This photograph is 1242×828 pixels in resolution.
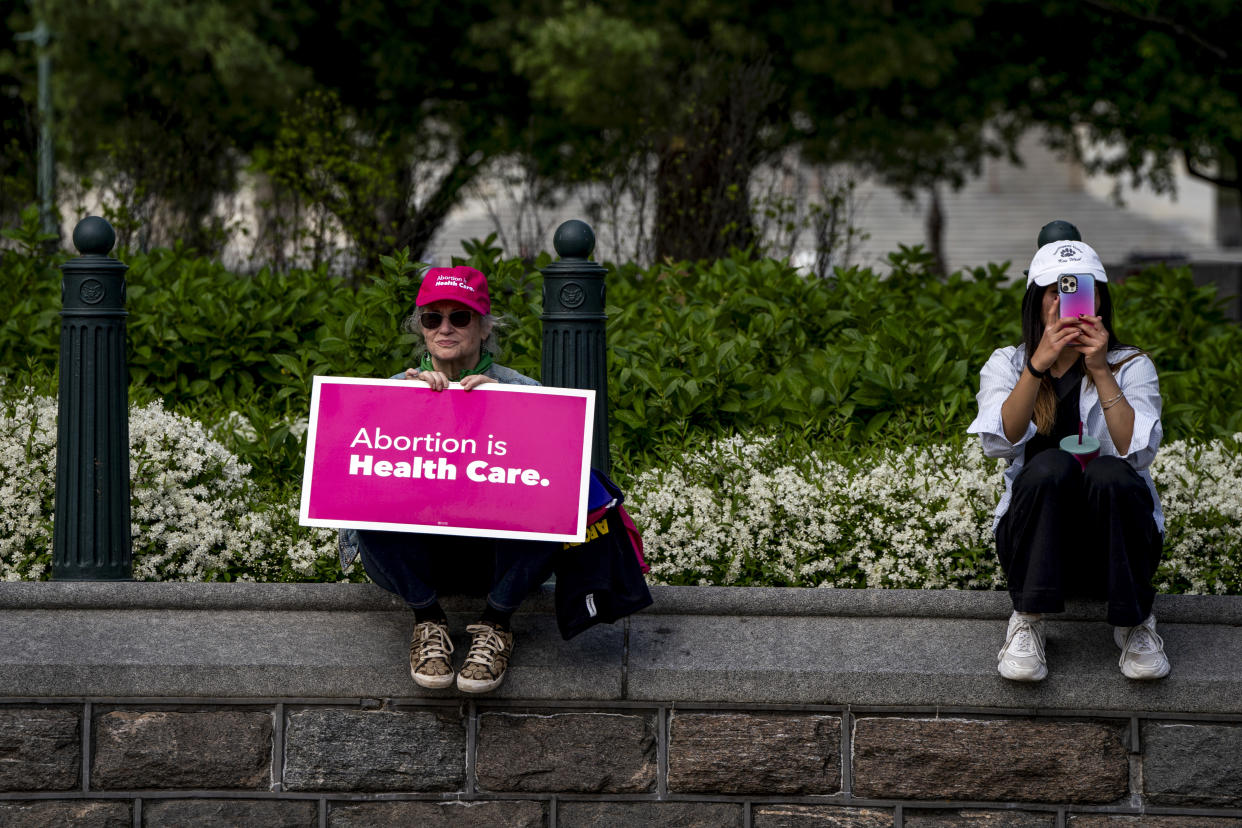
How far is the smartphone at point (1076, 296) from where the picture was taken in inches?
159

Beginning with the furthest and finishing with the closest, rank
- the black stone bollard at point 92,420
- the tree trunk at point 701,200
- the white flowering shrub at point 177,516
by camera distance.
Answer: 1. the tree trunk at point 701,200
2. the white flowering shrub at point 177,516
3. the black stone bollard at point 92,420

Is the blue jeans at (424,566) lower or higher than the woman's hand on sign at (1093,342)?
lower

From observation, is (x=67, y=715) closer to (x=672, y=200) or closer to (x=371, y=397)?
(x=371, y=397)

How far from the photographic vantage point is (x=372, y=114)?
16.5 metres

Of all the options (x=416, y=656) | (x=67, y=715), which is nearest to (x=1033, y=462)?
(x=416, y=656)

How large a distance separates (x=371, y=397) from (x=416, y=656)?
2.48ft

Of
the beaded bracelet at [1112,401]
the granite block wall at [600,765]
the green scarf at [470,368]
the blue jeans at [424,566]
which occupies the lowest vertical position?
the granite block wall at [600,765]

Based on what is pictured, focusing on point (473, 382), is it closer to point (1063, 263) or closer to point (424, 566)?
point (424, 566)

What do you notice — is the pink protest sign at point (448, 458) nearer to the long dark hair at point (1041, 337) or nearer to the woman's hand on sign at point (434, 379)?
the woman's hand on sign at point (434, 379)

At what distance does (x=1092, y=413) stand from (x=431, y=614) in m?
1.98

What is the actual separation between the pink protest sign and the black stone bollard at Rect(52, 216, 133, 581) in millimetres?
800

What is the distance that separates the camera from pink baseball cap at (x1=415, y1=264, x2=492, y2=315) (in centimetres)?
421

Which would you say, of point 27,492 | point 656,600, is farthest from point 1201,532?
point 27,492

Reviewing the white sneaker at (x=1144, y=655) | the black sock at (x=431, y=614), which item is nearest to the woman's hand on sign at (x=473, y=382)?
the black sock at (x=431, y=614)
